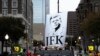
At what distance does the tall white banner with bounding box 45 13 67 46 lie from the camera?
94.7 ft

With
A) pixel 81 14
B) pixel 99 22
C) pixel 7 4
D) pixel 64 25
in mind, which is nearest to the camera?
pixel 64 25

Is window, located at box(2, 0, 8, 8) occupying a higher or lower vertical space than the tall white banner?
higher

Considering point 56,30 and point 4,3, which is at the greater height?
point 4,3

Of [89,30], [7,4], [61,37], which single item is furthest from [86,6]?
[61,37]

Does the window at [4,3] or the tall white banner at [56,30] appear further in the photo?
the window at [4,3]

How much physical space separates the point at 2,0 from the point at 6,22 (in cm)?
4304

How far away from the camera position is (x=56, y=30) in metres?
29.4

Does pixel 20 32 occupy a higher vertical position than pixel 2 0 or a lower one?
lower

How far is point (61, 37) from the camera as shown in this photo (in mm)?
29750

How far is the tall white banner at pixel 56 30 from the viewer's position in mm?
28859

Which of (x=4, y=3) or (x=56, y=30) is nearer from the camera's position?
(x=56, y=30)

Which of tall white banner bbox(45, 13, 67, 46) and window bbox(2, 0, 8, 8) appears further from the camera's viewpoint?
window bbox(2, 0, 8, 8)

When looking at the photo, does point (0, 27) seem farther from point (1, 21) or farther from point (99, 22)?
point (99, 22)

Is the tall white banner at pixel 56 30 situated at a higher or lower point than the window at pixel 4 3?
lower
